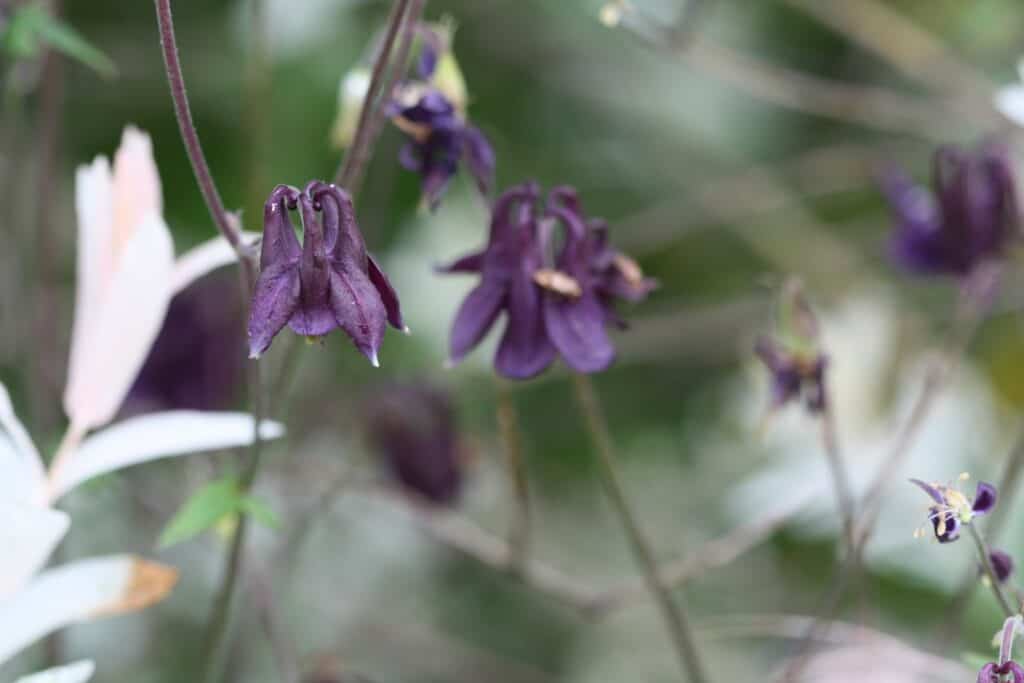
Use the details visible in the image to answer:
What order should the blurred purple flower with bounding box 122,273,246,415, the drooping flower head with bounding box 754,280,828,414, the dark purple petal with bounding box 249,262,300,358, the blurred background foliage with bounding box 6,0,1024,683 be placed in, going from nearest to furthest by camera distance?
1. the dark purple petal with bounding box 249,262,300,358
2. the drooping flower head with bounding box 754,280,828,414
3. the blurred purple flower with bounding box 122,273,246,415
4. the blurred background foliage with bounding box 6,0,1024,683

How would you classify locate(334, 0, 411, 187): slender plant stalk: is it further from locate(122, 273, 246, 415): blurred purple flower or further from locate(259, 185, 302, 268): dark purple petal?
locate(122, 273, 246, 415): blurred purple flower

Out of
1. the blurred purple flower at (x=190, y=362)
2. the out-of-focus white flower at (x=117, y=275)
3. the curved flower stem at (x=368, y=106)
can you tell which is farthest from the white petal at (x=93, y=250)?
the blurred purple flower at (x=190, y=362)

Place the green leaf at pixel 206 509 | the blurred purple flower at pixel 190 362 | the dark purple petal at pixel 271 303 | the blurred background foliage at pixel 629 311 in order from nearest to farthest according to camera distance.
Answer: the dark purple petal at pixel 271 303, the green leaf at pixel 206 509, the blurred purple flower at pixel 190 362, the blurred background foliage at pixel 629 311

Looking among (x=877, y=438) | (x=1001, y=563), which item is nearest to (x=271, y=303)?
(x=1001, y=563)

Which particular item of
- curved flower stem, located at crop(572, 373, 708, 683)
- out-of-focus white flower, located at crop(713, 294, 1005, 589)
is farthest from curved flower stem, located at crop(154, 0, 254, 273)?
out-of-focus white flower, located at crop(713, 294, 1005, 589)

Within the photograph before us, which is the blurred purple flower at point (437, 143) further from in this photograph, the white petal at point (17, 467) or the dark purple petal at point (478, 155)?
the white petal at point (17, 467)

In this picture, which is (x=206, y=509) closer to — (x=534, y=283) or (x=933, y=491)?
(x=534, y=283)

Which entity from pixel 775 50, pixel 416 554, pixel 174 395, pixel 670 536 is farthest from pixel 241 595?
pixel 775 50
